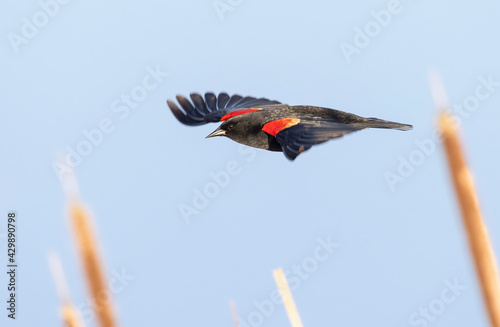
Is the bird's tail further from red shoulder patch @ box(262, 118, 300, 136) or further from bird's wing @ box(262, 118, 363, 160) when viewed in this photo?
red shoulder patch @ box(262, 118, 300, 136)

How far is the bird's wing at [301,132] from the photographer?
130 inches

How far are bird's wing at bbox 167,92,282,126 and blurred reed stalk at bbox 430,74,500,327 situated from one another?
9.33ft

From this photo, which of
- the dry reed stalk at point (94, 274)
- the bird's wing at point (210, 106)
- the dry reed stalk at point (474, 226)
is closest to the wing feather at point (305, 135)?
the dry reed stalk at point (474, 226)

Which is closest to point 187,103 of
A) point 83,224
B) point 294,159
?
point 294,159

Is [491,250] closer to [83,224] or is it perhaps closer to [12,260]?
[83,224]

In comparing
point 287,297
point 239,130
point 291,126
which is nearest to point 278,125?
point 291,126

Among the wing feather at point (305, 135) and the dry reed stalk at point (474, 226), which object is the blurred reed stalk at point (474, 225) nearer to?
the dry reed stalk at point (474, 226)

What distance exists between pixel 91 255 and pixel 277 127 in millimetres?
1689

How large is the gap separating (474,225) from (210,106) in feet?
12.0

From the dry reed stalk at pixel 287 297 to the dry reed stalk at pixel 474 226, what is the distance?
2.09 feet

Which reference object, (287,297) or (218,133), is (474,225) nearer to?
(287,297)

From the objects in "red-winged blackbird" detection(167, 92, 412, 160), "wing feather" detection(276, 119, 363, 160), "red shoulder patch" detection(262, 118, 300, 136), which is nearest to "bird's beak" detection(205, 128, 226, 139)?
"red-winged blackbird" detection(167, 92, 412, 160)

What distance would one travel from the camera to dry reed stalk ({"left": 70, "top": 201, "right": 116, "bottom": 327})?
217cm

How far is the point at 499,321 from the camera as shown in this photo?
2189 millimetres
